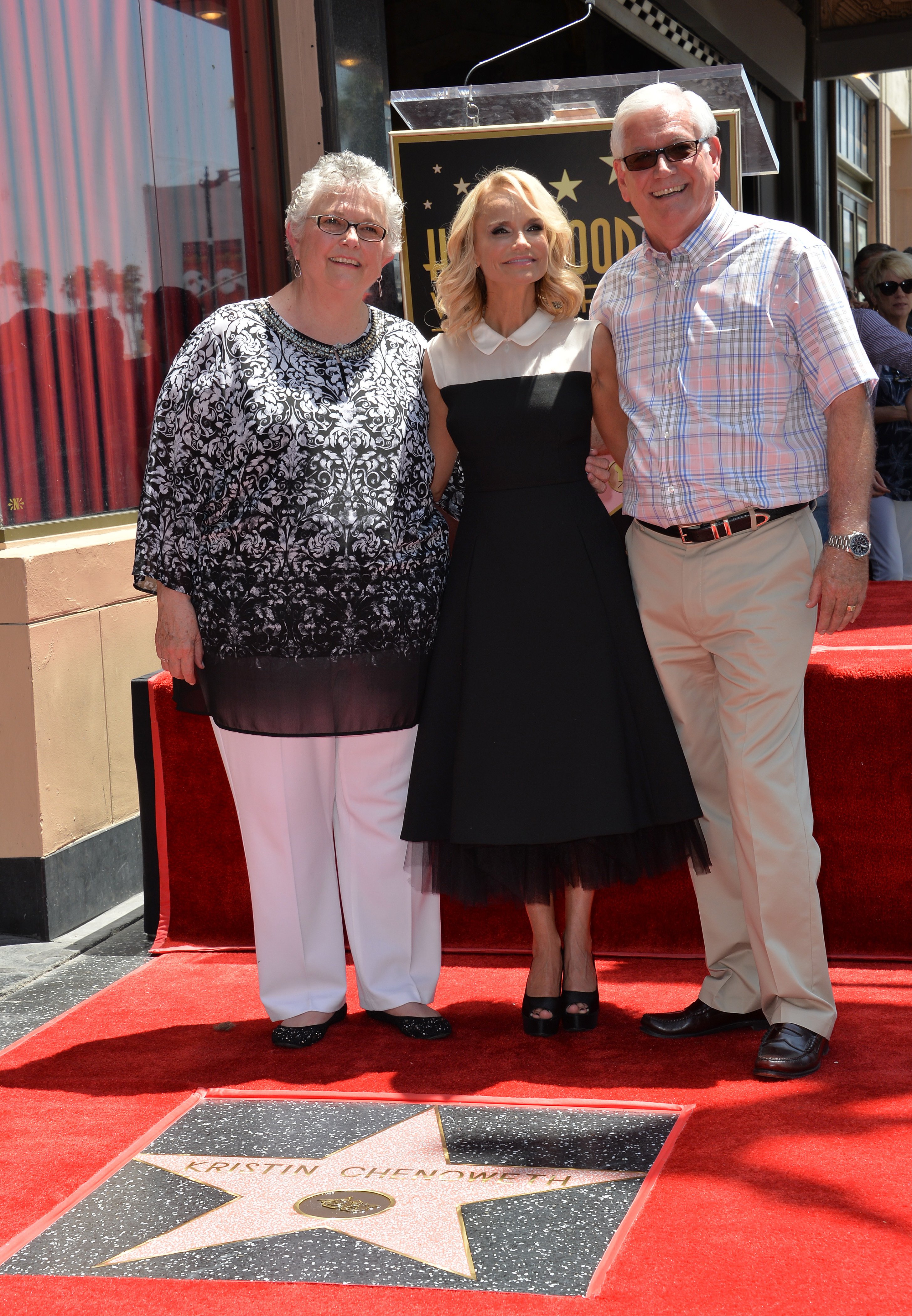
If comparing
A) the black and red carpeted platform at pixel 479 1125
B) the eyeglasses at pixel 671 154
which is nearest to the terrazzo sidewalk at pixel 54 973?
the black and red carpeted platform at pixel 479 1125

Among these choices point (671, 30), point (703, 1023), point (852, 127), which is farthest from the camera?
point (852, 127)

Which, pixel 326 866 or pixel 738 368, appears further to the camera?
pixel 326 866

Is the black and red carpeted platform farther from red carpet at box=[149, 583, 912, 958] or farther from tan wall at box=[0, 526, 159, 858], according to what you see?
tan wall at box=[0, 526, 159, 858]

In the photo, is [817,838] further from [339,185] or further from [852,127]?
[852,127]

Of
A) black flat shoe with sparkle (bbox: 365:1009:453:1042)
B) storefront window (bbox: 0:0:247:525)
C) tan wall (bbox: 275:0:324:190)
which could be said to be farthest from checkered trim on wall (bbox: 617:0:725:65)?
black flat shoe with sparkle (bbox: 365:1009:453:1042)

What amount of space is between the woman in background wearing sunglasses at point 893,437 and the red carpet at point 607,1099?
3.26 m

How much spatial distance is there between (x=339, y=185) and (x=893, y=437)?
12.5 ft

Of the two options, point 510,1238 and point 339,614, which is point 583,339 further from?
point 510,1238

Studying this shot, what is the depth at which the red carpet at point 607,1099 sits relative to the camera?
2016mm

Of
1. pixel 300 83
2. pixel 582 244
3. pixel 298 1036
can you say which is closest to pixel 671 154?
pixel 582 244

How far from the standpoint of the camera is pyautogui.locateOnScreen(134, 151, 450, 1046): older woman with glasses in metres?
2.93

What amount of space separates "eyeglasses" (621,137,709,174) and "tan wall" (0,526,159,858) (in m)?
2.11

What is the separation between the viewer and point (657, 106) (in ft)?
8.89

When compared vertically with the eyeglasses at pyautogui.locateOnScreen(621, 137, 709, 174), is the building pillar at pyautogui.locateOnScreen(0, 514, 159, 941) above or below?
below
